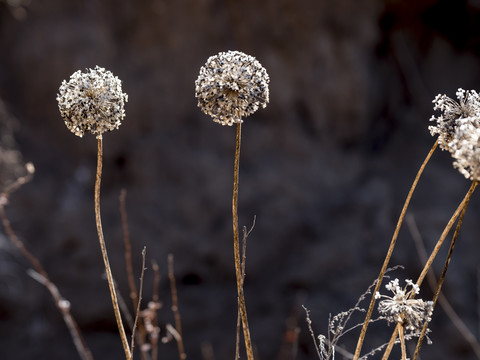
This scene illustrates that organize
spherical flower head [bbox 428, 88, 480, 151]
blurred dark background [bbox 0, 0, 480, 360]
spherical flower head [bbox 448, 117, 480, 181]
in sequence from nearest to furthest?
1. spherical flower head [bbox 448, 117, 480, 181]
2. spherical flower head [bbox 428, 88, 480, 151]
3. blurred dark background [bbox 0, 0, 480, 360]

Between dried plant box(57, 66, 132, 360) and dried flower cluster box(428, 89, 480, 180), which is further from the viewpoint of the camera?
dried plant box(57, 66, 132, 360)

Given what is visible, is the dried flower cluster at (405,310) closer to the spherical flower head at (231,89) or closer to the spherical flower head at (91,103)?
the spherical flower head at (231,89)

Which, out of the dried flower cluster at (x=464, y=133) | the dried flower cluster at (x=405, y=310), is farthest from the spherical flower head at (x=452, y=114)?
the dried flower cluster at (x=405, y=310)

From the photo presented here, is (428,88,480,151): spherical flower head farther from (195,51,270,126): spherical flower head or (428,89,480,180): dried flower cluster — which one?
(195,51,270,126): spherical flower head

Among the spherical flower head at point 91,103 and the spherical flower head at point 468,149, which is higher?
the spherical flower head at point 91,103

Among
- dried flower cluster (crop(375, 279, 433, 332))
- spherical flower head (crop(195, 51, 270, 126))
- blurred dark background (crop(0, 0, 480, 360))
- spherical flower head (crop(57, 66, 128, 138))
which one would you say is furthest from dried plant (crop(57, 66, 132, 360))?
blurred dark background (crop(0, 0, 480, 360))

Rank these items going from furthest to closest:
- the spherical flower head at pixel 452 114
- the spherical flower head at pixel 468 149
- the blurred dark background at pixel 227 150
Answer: the blurred dark background at pixel 227 150 → the spherical flower head at pixel 452 114 → the spherical flower head at pixel 468 149

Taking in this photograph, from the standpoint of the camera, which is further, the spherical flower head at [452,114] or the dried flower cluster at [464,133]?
the spherical flower head at [452,114]
